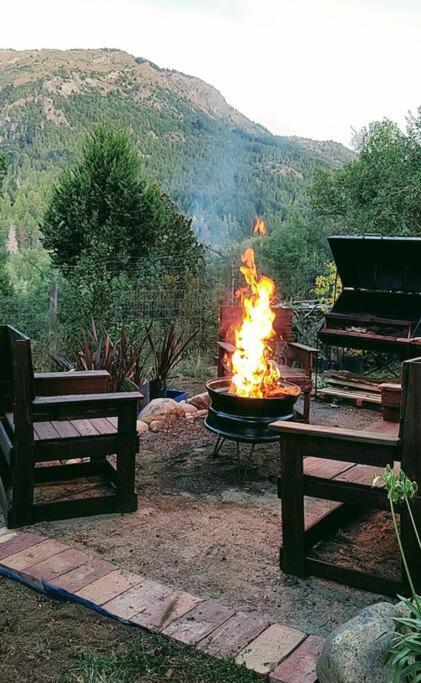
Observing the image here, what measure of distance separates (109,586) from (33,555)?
431 millimetres

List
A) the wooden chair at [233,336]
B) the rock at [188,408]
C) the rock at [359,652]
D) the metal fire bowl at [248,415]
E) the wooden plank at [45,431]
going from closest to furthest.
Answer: the rock at [359,652]
the wooden plank at [45,431]
the metal fire bowl at [248,415]
the rock at [188,408]
the wooden chair at [233,336]

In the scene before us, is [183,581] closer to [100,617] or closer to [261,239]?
[100,617]

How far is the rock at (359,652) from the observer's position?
4.97 ft

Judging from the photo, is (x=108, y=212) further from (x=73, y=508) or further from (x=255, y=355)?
(x=73, y=508)

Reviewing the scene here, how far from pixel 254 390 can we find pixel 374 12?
260 inches

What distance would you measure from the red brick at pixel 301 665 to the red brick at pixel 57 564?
97 centimetres

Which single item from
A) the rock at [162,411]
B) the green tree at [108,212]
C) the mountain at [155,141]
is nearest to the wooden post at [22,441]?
the rock at [162,411]

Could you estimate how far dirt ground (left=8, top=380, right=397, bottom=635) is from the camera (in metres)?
2.21

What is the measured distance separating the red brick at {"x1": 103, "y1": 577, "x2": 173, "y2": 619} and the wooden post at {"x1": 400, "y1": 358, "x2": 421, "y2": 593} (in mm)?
893

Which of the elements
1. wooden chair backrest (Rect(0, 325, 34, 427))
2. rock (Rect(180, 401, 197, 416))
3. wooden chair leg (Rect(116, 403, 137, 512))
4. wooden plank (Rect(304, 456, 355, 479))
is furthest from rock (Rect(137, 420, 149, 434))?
wooden plank (Rect(304, 456, 355, 479))

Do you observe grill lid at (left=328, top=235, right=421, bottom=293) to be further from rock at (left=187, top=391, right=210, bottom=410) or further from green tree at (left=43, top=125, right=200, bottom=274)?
green tree at (left=43, top=125, right=200, bottom=274)

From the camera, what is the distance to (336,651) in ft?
5.17

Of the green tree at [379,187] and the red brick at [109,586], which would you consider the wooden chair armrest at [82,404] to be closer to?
the red brick at [109,586]

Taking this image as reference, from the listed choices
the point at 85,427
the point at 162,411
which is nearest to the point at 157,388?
the point at 162,411
